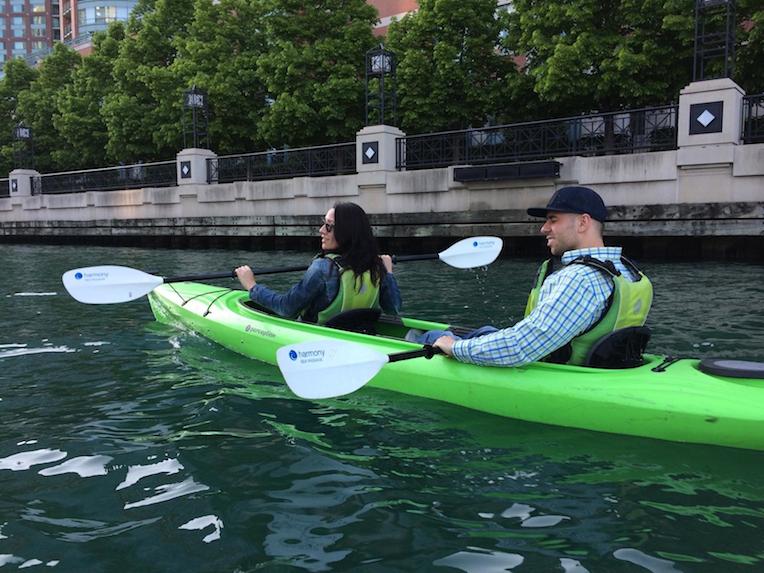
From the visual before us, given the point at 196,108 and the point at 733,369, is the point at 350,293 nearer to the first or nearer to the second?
the point at 733,369

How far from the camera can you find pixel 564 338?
3633mm

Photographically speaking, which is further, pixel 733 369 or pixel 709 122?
pixel 709 122

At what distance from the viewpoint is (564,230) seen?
360 centimetres

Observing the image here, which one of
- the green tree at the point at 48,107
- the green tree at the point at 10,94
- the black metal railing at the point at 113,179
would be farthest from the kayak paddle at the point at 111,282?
the green tree at the point at 10,94

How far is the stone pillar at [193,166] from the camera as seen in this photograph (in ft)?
77.0

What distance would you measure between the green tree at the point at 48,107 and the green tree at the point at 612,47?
83.1 ft

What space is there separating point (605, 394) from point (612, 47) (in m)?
16.3

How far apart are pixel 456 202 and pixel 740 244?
6.75 meters

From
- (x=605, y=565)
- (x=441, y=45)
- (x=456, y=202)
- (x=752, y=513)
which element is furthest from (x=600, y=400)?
(x=441, y=45)

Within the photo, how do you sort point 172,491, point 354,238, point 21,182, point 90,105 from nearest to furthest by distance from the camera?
point 172,491 → point 354,238 → point 21,182 → point 90,105

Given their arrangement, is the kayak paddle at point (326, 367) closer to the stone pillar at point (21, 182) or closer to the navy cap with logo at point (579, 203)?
the navy cap with logo at point (579, 203)

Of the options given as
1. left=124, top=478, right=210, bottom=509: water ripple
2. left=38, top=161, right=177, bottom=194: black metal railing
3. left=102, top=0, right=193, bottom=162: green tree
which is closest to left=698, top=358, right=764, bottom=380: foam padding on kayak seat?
left=124, top=478, right=210, bottom=509: water ripple

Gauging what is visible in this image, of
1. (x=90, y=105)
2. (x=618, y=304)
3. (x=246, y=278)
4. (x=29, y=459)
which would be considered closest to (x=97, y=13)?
(x=90, y=105)

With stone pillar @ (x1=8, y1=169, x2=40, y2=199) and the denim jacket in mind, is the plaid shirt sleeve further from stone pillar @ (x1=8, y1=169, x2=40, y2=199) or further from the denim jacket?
stone pillar @ (x1=8, y1=169, x2=40, y2=199)
